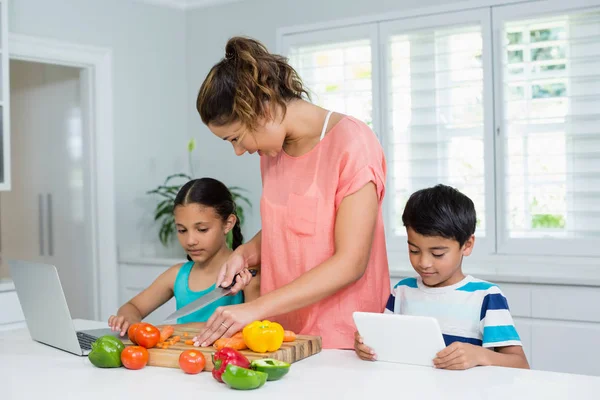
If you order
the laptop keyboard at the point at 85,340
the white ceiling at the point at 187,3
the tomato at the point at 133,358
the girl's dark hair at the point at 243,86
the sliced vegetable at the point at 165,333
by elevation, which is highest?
the white ceiling at the point at 187,3

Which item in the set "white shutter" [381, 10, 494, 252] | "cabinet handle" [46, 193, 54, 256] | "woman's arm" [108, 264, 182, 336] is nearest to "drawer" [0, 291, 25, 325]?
"cabinet handle" [46, 193, 54, 256]

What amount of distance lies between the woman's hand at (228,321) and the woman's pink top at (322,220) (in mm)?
240

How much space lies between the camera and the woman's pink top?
5.39 ft

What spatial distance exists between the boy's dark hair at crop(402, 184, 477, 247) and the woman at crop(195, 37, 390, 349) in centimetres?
10

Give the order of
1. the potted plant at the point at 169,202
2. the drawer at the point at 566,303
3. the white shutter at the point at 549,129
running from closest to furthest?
the drawer at the point at 566,303 < the white shutter at the point at 549,129 < the potted plant at the point at 169,202

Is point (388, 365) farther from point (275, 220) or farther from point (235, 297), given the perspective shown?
point (235, 297)

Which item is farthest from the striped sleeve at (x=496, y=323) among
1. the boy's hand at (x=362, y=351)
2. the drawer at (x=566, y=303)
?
the drawer at (x=566, y=303)

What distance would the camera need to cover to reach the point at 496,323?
1.59 m

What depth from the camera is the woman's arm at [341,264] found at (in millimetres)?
1546

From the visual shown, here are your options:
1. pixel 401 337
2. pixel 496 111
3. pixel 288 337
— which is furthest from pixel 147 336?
pixel 496 111

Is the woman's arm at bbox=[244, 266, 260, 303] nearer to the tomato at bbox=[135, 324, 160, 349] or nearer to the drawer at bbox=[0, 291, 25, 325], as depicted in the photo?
the tomato at bbox=[135, 324, 160, 349]

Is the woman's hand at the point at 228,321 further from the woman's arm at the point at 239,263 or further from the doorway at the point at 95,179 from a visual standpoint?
the doorway at the point at 95,179

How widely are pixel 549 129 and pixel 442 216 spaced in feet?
6.16

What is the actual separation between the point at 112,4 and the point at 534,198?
256 centimetres
